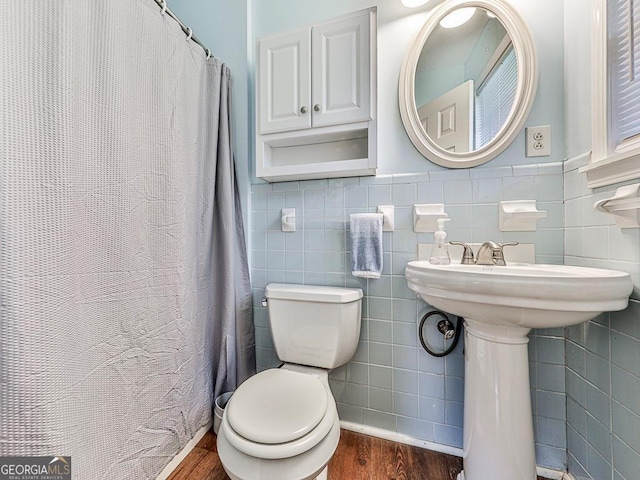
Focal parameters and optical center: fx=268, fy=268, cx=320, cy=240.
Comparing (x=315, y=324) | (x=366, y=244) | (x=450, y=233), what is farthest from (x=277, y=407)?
(x=450, y=233)

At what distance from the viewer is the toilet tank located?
111 centimetres

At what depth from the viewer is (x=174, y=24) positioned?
3.47 ft

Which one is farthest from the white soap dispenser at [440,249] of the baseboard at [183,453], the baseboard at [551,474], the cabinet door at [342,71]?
the baseboard at [183,453]

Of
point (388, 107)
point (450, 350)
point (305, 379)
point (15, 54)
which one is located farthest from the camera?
point (388, 107)

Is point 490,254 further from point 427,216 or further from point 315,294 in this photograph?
point 315,294

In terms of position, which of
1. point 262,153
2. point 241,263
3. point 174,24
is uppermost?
point 174,24

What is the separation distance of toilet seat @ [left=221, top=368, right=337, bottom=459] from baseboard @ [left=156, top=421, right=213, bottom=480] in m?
0.48

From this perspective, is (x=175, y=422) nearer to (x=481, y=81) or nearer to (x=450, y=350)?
(x=450, y=350)

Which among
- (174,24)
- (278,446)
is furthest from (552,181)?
(174,24)

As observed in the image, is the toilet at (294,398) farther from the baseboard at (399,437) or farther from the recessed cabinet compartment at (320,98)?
the recessed cabinet compartment at (320,98)

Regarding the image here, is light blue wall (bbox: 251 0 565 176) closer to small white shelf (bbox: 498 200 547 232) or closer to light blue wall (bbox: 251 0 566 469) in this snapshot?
light blue wall (bbox: 251 0 566 469)

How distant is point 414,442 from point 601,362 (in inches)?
30.1

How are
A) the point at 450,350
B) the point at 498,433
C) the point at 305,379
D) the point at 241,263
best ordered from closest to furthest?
the point at 498,433 < the point at 305,379 < the point at 450,350 < the point at 241,263

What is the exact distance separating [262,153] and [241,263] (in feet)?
1.81
